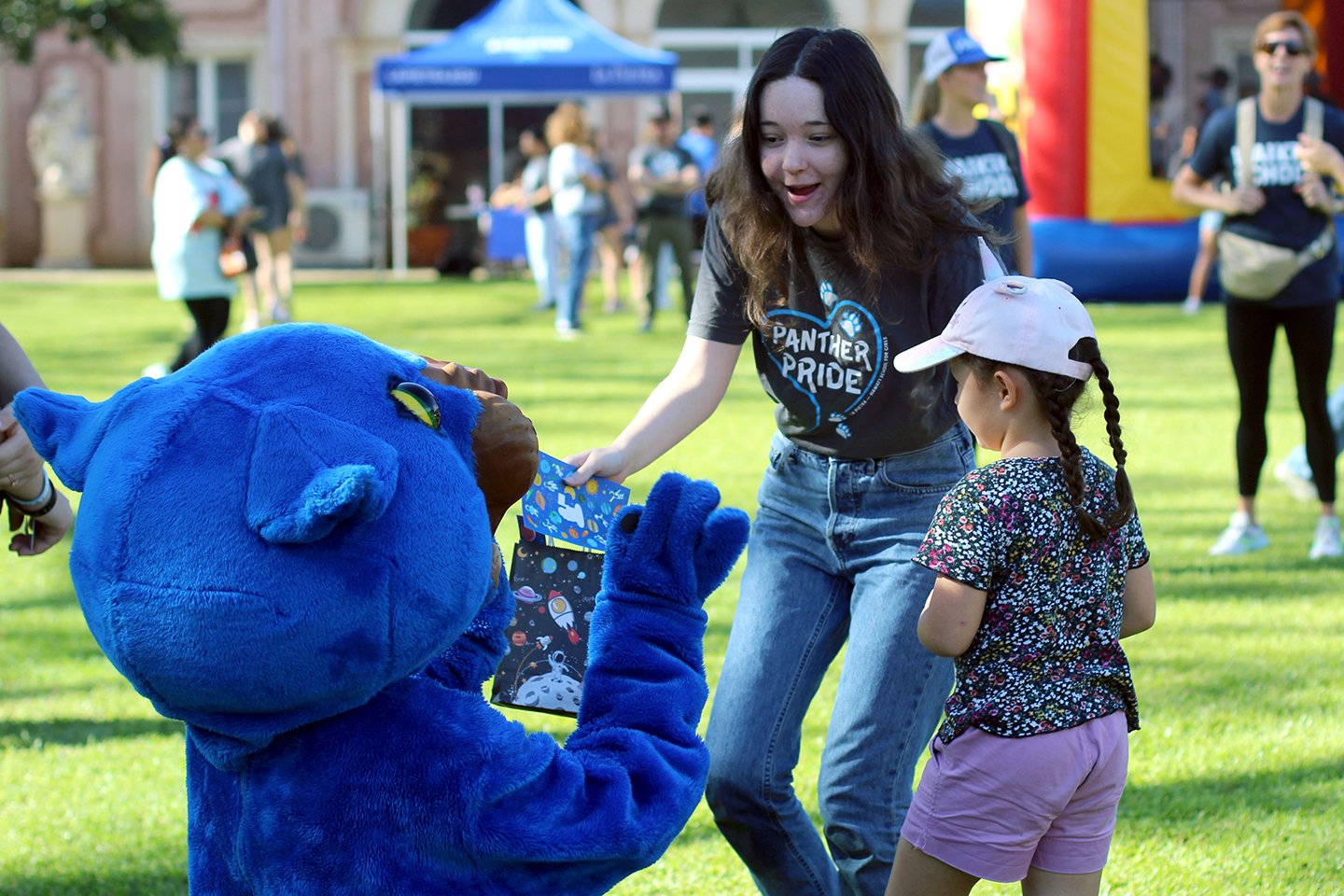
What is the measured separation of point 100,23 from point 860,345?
2283cm

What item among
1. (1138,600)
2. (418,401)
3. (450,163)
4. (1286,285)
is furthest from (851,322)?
(450,163)

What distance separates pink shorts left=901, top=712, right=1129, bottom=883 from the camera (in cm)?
274

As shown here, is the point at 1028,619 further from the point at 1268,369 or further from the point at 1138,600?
the point at 1268,369

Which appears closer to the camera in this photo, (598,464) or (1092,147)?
(598,464)

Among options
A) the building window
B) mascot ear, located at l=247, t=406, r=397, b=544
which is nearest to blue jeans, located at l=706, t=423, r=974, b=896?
mascot ear, located at l=247, t=406, r=397, b=544

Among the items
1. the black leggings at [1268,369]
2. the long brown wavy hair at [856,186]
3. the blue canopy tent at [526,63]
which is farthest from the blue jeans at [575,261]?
the long brown wavy hair at [856,186]

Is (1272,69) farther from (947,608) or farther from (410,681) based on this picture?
(410,681)

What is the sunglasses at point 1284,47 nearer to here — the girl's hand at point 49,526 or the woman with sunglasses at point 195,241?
the girl's hand at point 49,526

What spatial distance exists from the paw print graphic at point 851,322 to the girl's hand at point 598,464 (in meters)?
0.51

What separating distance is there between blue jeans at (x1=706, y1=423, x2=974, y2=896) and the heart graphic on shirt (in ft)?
0.41

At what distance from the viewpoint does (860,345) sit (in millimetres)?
3277

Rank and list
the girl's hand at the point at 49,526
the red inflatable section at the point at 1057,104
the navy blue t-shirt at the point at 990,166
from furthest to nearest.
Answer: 1. the red inflatable section at the point at 1057,104
2. the navy blue t-shirt at the point at 990,166
3. the girl's hand at the point at 49,526

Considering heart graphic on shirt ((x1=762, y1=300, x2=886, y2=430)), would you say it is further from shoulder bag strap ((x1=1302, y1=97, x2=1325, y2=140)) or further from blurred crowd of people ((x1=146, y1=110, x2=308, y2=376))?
blurred crowd of people ((x1=146, y1=110, x2=308, y2=376))

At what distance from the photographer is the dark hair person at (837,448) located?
3158 millimetres
